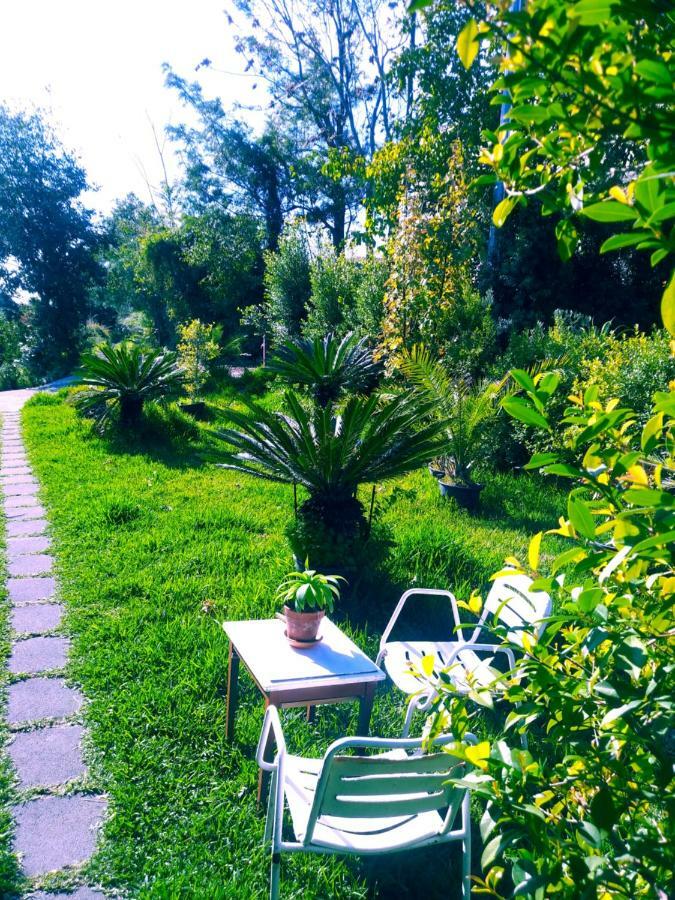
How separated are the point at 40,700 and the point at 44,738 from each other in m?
0.36

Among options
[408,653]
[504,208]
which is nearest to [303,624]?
[408,653]

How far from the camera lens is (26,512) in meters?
6.57

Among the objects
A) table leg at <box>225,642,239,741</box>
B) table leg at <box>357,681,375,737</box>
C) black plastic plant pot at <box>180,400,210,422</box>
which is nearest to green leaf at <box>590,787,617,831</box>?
table leg at <box>357,681,375,737</box>

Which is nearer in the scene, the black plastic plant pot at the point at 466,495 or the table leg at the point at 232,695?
A: the table leg at the point at 232,695

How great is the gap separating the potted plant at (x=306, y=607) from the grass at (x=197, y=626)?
539mm

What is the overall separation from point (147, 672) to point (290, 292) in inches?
562

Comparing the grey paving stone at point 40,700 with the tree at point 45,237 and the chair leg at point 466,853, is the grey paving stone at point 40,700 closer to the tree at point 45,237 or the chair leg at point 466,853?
the chair leg at point 466,853

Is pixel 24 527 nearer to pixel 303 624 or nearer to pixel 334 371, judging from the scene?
pixel 303 624

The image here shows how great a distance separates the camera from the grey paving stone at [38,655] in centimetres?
372

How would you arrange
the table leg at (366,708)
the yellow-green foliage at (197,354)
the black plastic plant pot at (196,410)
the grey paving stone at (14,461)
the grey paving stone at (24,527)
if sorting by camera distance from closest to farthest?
the table leg at (366,708)
the grey paving stone at (24,527)
the grey paving stone at (14,461)
the black plastic plant pot at (196,410)
the yellow-green foliage at (197,354)

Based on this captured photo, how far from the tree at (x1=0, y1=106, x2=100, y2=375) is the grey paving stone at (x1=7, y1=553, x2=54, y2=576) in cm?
2180

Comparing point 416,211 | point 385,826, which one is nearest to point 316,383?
point 416,211

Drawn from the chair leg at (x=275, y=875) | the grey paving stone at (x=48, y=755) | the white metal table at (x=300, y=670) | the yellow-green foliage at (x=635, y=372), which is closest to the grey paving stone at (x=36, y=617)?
the grey paving stone at (x=48, y=755)

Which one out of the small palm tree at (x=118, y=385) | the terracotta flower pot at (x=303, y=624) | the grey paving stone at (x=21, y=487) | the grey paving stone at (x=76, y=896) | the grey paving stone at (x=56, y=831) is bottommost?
the grey paving stone at (x=76, y=896)
